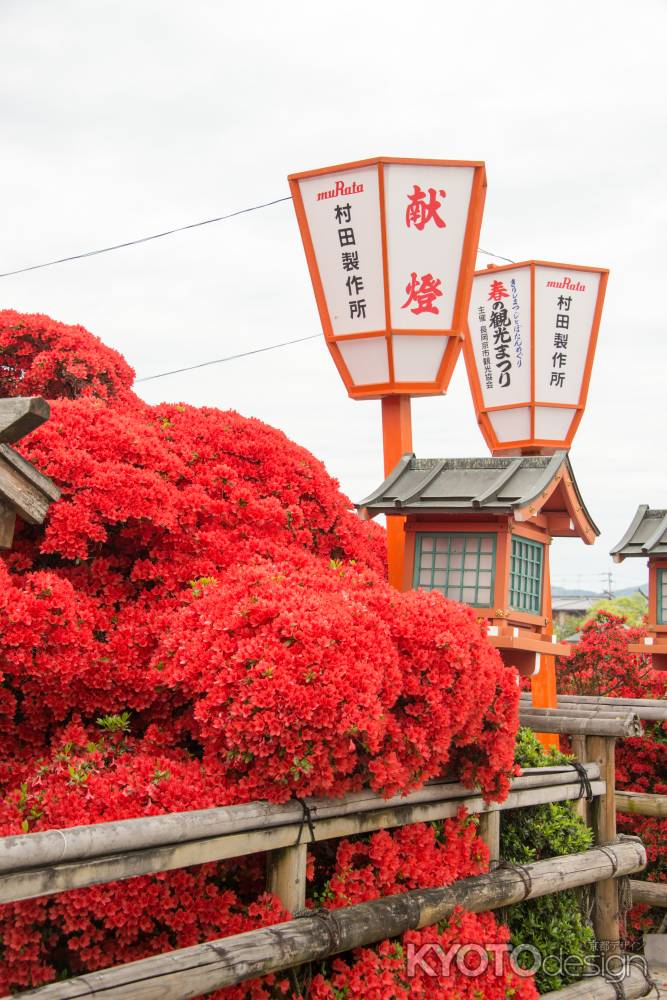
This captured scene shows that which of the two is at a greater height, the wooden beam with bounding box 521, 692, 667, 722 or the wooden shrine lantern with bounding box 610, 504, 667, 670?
the wooden shrine lantern with bounding box 610, 504, 667, 670

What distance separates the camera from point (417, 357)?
7.46 m

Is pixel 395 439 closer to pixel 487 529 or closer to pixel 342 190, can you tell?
pixel 487 529

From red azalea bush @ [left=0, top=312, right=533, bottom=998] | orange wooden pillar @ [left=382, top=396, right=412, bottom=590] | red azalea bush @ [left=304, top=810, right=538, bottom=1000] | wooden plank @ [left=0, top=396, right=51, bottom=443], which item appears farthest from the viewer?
orange wooden pillar @ [left=382, top=396, right=412, bottom=590]

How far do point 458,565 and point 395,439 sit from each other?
1.33m

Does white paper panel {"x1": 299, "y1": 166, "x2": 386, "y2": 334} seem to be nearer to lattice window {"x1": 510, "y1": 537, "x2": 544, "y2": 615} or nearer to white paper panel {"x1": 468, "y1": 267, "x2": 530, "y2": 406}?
lattice window {"x1": 510, "y1": 537, "x2": 544, "y2": 615}

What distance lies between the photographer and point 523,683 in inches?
377

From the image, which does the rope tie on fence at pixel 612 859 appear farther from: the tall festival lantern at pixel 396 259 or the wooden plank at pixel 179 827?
the tall festival lantern at pixel 396 259

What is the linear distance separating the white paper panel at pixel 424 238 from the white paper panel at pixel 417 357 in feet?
0.37

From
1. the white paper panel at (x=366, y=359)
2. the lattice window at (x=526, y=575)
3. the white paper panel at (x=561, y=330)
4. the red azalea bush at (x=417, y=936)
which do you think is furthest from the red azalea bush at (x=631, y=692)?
the white paper panel at (x=366, y=359)

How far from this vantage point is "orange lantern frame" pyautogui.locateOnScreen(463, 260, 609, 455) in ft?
32.3

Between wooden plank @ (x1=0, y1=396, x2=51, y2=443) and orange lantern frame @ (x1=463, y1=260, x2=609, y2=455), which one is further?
orange lantern frame @ (x1=463, y1=260, x2=609, y2=455)

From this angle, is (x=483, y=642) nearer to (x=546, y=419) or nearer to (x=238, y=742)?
(x=238, y=742)

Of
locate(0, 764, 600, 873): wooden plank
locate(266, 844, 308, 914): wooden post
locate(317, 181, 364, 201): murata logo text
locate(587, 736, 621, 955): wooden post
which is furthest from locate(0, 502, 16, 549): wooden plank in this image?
locate(587, 736, 621, 955): wooden post

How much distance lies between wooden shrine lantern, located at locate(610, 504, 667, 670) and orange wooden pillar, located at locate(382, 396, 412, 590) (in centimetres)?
443
